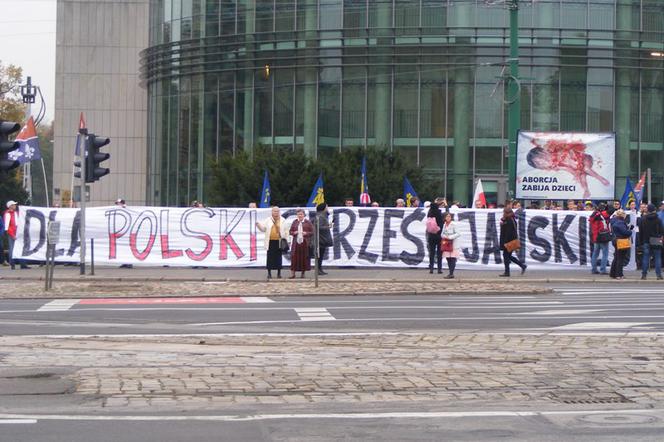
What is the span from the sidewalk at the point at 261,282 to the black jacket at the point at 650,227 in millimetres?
1045

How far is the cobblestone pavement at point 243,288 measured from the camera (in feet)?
72.6

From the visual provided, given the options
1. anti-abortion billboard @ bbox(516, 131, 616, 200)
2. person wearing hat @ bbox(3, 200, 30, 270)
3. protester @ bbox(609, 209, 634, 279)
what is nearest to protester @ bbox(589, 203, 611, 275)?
protester @ bbox(609, 209, 634, 279)

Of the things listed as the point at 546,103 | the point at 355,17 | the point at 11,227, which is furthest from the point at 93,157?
the point at 546,103

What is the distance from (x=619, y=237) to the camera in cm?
2716

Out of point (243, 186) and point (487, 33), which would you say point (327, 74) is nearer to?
point (487, 33)

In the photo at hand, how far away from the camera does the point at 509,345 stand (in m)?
13.6

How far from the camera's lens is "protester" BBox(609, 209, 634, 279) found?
27.1 metres

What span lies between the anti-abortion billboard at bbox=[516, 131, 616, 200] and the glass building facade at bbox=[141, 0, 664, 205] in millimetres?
13678

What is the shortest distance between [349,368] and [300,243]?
47.7ft

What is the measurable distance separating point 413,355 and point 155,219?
18.3m

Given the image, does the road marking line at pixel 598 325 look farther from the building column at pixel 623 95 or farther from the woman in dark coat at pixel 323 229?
the building column at pixel 623 95

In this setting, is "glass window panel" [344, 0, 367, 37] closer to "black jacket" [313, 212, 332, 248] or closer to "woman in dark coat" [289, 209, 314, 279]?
"black jacket" [313, 212, 332, 248]

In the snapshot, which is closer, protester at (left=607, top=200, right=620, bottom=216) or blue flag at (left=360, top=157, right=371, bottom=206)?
protester at (left=607, top=200, right=620, bottom=216)

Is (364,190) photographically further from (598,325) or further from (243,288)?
(598,325)
